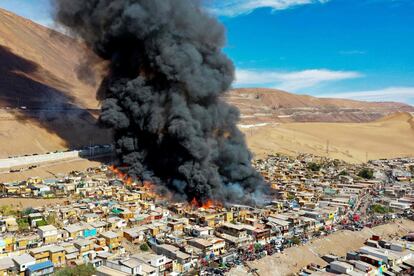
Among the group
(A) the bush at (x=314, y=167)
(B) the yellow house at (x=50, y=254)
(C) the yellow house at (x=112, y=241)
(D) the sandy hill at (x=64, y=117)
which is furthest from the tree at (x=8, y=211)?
(A) the bush at (x=314, y=167)

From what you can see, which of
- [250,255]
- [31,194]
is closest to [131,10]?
[31,194]

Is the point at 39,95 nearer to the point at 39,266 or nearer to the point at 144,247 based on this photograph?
the point at 144,247

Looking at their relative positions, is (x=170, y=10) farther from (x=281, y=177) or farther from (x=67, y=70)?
(x=67, y=70)

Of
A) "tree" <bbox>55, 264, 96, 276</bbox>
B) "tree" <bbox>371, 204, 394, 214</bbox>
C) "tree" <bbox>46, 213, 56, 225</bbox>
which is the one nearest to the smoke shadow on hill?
"tree" <bbox>46, 213, 56, 225</bbox>

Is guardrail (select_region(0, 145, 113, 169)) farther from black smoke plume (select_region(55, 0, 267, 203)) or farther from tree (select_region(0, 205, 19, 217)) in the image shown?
tree (select_region(0, 205, 19, 217))

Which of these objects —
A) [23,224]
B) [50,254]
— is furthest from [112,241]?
[23,224]

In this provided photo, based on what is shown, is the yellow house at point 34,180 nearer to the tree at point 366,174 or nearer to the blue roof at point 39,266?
the blue roof at point 39,266

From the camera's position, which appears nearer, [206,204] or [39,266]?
[39,266]
